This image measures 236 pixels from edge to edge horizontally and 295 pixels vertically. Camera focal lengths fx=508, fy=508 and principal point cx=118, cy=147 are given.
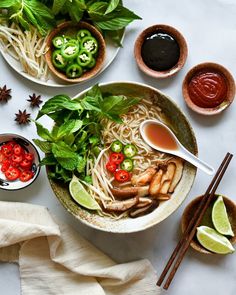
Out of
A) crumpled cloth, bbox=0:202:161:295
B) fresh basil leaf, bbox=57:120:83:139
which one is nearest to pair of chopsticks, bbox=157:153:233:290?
crumpled cloth, bbox=0:202:161:295

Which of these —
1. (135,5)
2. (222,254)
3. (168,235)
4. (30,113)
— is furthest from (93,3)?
(222,254)

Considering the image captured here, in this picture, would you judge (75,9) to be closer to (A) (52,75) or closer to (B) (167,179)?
(A) (52,75)

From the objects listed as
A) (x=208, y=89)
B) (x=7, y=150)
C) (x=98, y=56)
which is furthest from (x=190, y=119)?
(x=7, y=150)

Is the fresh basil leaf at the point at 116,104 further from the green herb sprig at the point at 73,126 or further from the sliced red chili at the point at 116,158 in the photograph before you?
the sliced red chili at the point at 116,158

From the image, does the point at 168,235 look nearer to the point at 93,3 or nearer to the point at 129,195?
the point at 129,195

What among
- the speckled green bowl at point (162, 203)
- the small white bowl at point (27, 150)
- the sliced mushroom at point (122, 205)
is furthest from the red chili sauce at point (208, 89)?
the small white bowl at point (27, 150)

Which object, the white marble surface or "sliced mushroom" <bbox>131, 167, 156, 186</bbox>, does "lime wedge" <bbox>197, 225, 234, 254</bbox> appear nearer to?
the white marble surface
